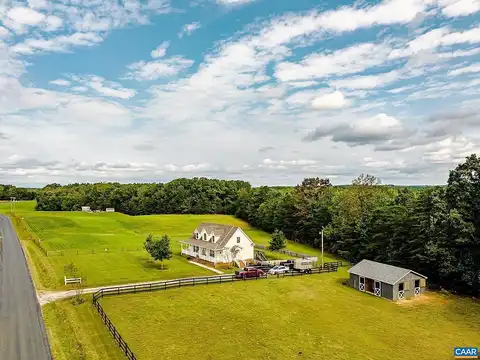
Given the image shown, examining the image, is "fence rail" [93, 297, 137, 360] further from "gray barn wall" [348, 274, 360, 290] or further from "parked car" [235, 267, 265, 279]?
"gray barn wall" [348, 274, 360, 290]

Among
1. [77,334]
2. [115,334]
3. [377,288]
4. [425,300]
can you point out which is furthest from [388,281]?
[77,334]

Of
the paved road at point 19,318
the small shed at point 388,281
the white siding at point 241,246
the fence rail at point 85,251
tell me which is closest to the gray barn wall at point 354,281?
the small shed at point 388,281

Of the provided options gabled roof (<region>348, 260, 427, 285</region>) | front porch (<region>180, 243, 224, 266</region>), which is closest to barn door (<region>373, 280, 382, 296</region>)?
gabled roof (<region>348, 260, 427, 285</region>)

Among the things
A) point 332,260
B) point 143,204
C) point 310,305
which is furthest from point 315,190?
point 143,204

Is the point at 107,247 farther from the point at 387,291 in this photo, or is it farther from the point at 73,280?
the point at 387,291

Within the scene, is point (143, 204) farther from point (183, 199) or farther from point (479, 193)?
point (479, 193)

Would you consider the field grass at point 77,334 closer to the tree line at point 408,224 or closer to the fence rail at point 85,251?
the fence rail at point 85,251
